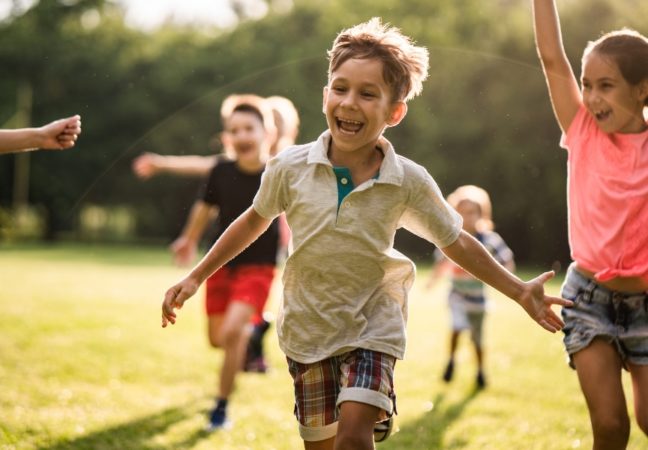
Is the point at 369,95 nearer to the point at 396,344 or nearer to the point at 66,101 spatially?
the point at 396,344

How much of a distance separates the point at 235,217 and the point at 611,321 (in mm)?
2718

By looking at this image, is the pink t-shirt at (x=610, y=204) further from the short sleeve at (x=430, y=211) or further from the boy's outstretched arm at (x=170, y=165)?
the boy's outstretched arm at (x=170, y=165)

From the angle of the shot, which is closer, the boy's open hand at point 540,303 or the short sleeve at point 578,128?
the boy's open hand at point 540,303

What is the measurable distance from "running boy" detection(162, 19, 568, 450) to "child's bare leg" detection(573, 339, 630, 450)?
0.25 metres

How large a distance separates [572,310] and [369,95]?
44.9 inches

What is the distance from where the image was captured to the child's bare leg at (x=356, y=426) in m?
2.67

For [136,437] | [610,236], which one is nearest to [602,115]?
[610,236]

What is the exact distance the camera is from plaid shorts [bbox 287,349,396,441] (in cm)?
279

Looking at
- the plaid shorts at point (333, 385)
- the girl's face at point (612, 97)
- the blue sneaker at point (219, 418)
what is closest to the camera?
the plaid shorts at point (333, 385)

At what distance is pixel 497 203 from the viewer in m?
8.59

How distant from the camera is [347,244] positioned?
286 cm

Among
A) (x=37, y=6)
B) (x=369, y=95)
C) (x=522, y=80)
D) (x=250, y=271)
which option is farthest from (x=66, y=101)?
(x=369, y=95)

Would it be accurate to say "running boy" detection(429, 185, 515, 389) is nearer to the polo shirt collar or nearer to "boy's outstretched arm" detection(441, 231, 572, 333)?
"boy's outstretched arm" detection(441, 231, 572, 333)

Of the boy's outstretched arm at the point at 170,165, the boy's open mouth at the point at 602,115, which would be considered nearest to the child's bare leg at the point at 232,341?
the boy's outstretched arm at the point at 170,165
